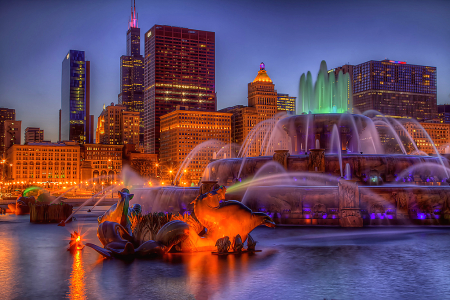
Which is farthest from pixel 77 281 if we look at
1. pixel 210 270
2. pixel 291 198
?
pixel 291 198

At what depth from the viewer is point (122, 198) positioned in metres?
17.9

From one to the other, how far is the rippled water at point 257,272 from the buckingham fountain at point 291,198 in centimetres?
102

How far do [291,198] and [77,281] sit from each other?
1521cm

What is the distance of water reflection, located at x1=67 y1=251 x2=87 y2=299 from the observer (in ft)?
36.0

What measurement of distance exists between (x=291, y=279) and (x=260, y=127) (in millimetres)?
182331

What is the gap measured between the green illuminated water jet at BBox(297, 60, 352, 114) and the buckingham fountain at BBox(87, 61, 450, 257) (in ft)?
19.6

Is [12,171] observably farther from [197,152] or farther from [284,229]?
[284,229]

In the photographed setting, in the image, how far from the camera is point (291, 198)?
25547 mm

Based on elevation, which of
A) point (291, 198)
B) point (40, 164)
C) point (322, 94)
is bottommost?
point (291, 198)

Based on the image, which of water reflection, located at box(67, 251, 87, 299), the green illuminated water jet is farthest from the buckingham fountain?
the green illuminated water jet

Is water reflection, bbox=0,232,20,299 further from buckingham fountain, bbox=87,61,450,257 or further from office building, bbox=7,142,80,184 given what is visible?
office building, bbox=7,142,80,184

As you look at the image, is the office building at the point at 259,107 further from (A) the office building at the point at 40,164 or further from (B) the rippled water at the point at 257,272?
(B) the rippled water at the point at 257,272

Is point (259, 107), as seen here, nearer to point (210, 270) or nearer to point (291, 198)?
point (291, 198)

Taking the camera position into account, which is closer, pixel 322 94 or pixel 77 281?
pixel 77 281
